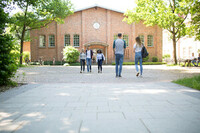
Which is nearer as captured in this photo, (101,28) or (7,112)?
(7,112)

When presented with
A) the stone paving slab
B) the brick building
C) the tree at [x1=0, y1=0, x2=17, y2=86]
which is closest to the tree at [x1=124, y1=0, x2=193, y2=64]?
the brick building

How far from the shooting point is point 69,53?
24.7 meters

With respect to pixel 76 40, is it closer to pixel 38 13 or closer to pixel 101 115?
pixel 38 13

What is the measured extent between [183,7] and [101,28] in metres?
12.5

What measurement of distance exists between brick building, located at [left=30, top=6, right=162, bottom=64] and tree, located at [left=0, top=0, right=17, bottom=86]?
21381 millimetres

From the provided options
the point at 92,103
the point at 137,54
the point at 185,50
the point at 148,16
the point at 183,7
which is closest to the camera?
the point at 92,103

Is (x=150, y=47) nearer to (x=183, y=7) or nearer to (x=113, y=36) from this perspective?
(x=113, y=36)

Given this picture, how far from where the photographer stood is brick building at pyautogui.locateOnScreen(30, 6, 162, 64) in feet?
90.5

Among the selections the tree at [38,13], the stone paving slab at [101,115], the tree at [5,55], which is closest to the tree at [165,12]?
the tree at [38,13]

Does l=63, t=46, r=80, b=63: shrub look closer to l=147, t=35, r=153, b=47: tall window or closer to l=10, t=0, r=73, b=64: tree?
l=10, t=0, r=73, b=64: tree

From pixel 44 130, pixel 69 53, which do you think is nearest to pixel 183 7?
pixel 69 53

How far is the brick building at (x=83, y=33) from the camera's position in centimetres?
2758

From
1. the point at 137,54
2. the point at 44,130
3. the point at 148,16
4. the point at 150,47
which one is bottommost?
the point at 44,130

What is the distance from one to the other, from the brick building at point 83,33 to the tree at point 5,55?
70.1ft
